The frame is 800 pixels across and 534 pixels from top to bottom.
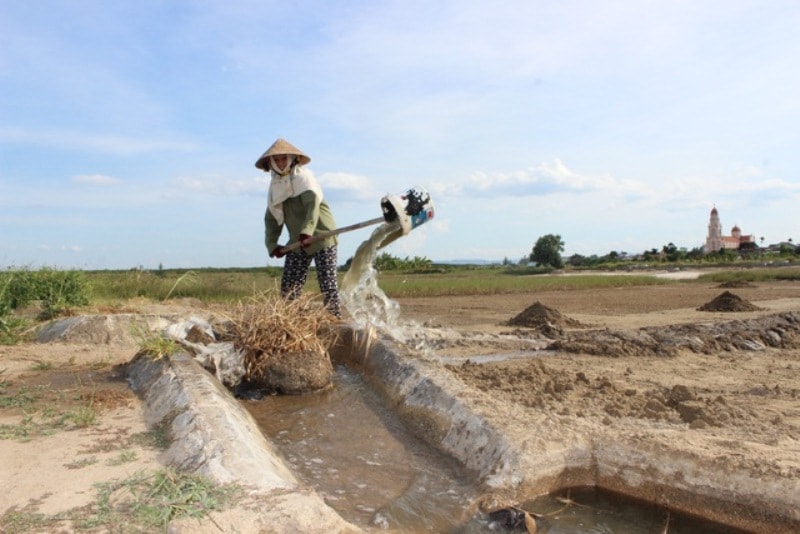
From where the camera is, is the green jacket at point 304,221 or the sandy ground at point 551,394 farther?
the green jacket at point 304,221

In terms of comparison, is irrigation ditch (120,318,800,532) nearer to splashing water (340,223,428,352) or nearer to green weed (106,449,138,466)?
green weed (106,449,138,466)

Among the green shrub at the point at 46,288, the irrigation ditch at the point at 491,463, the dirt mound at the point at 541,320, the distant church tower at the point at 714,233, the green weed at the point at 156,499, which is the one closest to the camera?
the green weed at the point at 156,499

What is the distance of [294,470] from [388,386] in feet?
4.81

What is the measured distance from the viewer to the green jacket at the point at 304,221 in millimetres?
6139

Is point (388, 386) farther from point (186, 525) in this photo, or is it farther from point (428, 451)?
point (186, 525)

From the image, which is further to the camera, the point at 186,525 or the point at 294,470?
the point at 294,470

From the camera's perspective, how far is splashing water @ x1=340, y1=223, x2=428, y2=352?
21.2 ft

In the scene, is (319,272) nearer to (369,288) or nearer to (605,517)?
(369,288)

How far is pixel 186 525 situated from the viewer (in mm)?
2016

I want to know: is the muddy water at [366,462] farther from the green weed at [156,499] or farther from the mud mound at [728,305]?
the mud mound at [728,305]

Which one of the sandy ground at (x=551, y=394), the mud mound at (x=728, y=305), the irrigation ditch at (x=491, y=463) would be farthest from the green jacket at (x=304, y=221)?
the mud mound at (x=728, y=305)

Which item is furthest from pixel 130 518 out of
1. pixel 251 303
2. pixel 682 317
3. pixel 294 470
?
pixel 682 317

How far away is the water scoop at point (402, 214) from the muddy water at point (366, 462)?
1799 mm

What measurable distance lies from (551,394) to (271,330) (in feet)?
7.41
